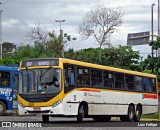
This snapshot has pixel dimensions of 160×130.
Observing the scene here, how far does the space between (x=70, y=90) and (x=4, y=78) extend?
9271 mm

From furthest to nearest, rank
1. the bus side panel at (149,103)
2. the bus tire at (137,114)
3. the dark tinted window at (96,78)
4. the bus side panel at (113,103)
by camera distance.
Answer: the bus side panel at (149,103) → the bus tire at (137,114) → the bus side panel at (113,103) → the dark tinted window at (96,78)

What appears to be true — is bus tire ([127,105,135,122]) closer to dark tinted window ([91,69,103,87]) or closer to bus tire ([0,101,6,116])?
dark tinted window ([91,69,103,87])

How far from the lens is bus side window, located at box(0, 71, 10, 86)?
30.3m

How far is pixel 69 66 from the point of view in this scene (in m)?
22.7

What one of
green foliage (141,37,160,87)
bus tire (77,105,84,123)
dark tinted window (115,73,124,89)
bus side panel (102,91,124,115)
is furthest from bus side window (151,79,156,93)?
green foliage (141,37,160,87)

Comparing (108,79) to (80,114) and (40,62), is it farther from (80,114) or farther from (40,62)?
(40,62)

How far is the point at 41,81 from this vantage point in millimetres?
21938

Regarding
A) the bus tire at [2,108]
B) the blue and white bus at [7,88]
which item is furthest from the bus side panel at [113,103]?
the bus tire at [2,108]

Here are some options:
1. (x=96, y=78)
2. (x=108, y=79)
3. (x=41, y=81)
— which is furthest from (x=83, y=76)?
(x=108, y=79)

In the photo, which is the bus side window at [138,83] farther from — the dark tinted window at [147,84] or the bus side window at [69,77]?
the bus side window at [69,77]

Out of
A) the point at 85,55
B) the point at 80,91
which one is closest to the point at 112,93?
the point at 80,91

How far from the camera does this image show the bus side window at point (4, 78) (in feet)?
99.6

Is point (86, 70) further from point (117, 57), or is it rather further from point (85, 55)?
point (85, 55)

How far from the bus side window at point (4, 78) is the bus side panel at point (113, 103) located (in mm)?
7372
